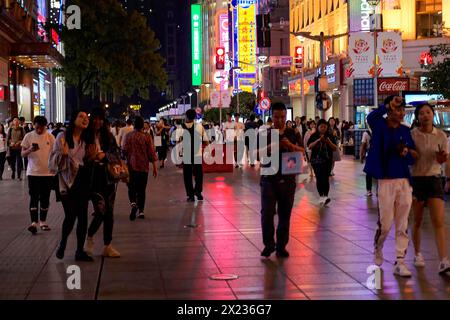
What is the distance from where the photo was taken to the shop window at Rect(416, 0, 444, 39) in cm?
4172

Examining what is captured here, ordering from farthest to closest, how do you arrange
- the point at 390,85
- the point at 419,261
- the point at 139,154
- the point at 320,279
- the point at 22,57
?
the point at 22,57
the point at 390,85
the point at 139,154
the point at 419,261
the point at 320,279

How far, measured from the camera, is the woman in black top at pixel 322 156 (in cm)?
1538

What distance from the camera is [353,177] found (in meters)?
22.4

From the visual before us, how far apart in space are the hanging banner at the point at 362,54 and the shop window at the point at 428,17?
Answer: 1463 cm

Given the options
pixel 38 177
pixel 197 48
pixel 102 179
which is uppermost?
pixel 197 48

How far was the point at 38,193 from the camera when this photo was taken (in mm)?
12047

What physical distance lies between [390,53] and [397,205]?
2052 centimetres

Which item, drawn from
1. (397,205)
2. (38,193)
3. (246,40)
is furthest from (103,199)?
(246,40)

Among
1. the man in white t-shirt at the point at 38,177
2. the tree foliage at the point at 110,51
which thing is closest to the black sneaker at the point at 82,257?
the man in white t-shirt at the point at 38,177

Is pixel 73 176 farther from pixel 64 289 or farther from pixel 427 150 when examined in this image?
pixel 427 150

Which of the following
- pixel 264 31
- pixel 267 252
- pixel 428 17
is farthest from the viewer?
pixel 428 17

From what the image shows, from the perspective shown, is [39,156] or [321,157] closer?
[39,156]
